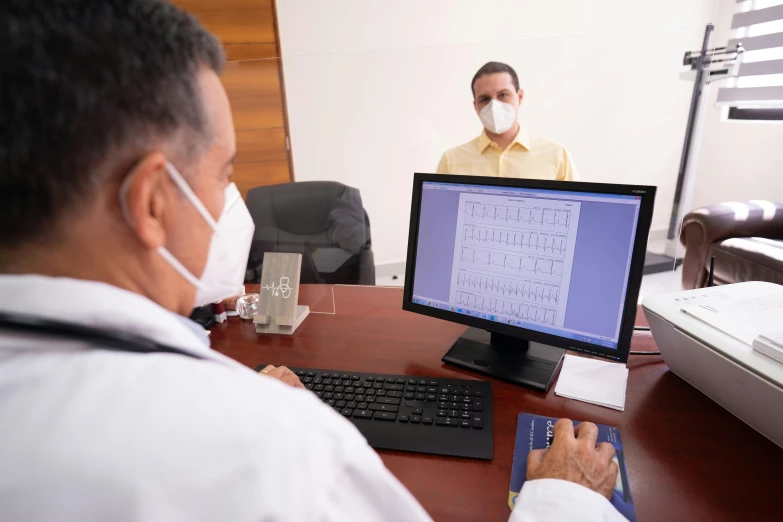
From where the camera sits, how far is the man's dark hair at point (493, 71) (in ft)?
6.67

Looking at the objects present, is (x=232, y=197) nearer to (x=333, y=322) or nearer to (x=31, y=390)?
(x=31, y=390)

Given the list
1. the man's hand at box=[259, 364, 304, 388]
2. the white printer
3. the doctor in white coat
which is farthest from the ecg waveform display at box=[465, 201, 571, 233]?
the doctor in white coat

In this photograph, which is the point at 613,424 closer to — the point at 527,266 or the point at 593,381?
the point at 593,381

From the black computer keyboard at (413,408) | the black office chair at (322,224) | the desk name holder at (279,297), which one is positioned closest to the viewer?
the black computer keyboard at (413,408)

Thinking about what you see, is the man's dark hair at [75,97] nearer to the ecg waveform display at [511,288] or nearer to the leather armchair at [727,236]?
the ecg waveform display at [511,288]

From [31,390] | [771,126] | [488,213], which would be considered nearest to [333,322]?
[488,213]

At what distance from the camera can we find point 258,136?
2.22 meters

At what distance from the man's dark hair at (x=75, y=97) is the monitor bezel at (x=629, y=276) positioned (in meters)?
0.63

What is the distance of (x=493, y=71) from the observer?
203 centimetres

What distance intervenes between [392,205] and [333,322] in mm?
961

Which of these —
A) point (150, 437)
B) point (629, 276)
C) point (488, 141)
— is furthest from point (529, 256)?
point (488, 141)

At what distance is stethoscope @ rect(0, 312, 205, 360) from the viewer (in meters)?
0.41

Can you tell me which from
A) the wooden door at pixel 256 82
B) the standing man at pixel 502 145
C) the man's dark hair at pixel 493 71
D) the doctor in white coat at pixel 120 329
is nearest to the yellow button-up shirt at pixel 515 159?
the standing man at pixel 502 145

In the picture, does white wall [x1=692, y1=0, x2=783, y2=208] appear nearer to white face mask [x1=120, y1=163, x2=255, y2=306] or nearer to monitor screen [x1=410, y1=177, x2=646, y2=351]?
monitor screen [x1=410, y1=177, x2=646, y2=351]
